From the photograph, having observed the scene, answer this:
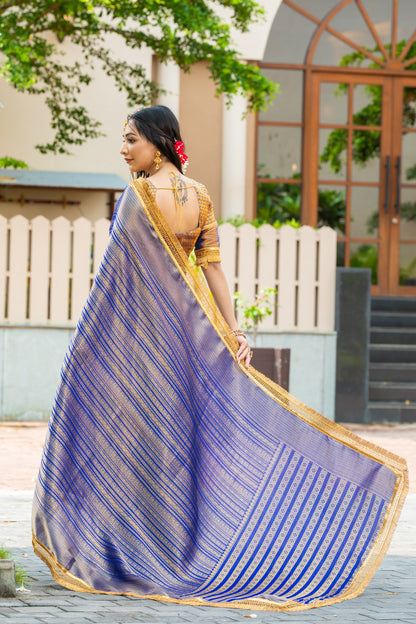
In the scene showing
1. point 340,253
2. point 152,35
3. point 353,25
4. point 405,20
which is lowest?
point 340,253

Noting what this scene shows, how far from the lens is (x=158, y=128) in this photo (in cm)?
371

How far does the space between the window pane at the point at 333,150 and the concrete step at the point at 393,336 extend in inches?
122

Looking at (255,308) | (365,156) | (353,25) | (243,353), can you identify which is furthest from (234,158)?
(243,353)

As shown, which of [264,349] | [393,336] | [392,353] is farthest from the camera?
[393,336]

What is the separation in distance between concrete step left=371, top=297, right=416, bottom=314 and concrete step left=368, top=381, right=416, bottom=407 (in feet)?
5.65

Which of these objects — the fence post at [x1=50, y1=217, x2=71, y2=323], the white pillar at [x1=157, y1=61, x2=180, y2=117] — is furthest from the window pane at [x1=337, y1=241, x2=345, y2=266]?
the fence post at [x1=50, y1=217, x2=71, y2=323]

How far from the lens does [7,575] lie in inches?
132

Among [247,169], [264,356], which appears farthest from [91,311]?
[247,169]

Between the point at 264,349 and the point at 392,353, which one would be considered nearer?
the point at 264,349

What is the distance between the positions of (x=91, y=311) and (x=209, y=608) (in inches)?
43.6

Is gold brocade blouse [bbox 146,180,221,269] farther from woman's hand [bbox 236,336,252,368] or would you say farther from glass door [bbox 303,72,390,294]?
glass door [bbox 303,72,390,294]

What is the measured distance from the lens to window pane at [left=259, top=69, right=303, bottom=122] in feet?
42.8

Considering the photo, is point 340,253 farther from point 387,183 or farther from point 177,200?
point 177,200

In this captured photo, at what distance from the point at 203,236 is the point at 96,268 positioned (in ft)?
18.9
